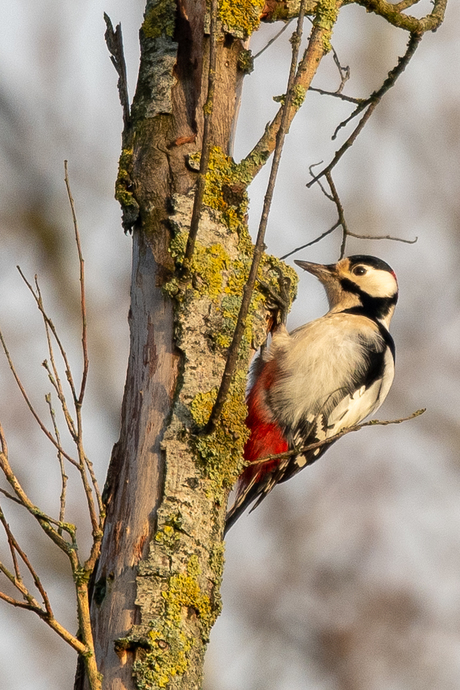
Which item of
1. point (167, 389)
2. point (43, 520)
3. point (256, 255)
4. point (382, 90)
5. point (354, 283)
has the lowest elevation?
point (43, 520)

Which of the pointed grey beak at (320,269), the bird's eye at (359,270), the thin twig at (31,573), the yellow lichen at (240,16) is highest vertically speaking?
the bird's eye at (359,270)

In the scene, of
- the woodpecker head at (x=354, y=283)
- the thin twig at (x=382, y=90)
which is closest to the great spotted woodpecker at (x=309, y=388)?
the woodpecker head at (x=354, y=283)

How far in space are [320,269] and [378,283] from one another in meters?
0.36

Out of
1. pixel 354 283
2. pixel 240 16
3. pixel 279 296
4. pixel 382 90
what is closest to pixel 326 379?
pixel 354 283

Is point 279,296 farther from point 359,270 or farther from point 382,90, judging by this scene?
point 359,270

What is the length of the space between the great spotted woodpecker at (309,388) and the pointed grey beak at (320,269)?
30 cm

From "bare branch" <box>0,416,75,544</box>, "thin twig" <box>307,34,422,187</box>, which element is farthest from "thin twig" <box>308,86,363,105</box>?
"bare branch" <box>0,416,75,544</box>

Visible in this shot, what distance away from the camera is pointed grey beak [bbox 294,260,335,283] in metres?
4.62

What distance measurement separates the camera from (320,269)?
15.2ft

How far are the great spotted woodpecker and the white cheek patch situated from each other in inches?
10.6

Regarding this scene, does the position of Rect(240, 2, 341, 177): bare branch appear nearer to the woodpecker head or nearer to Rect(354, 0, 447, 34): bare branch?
Rect(354, 0, 447, 34): bare branch

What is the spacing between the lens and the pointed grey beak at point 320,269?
462 cm

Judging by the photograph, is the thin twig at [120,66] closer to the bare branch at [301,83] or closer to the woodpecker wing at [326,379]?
the bare branch at [301,83]

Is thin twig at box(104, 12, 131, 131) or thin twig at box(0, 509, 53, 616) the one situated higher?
thin twig at box(104, 12, 131, 131)
